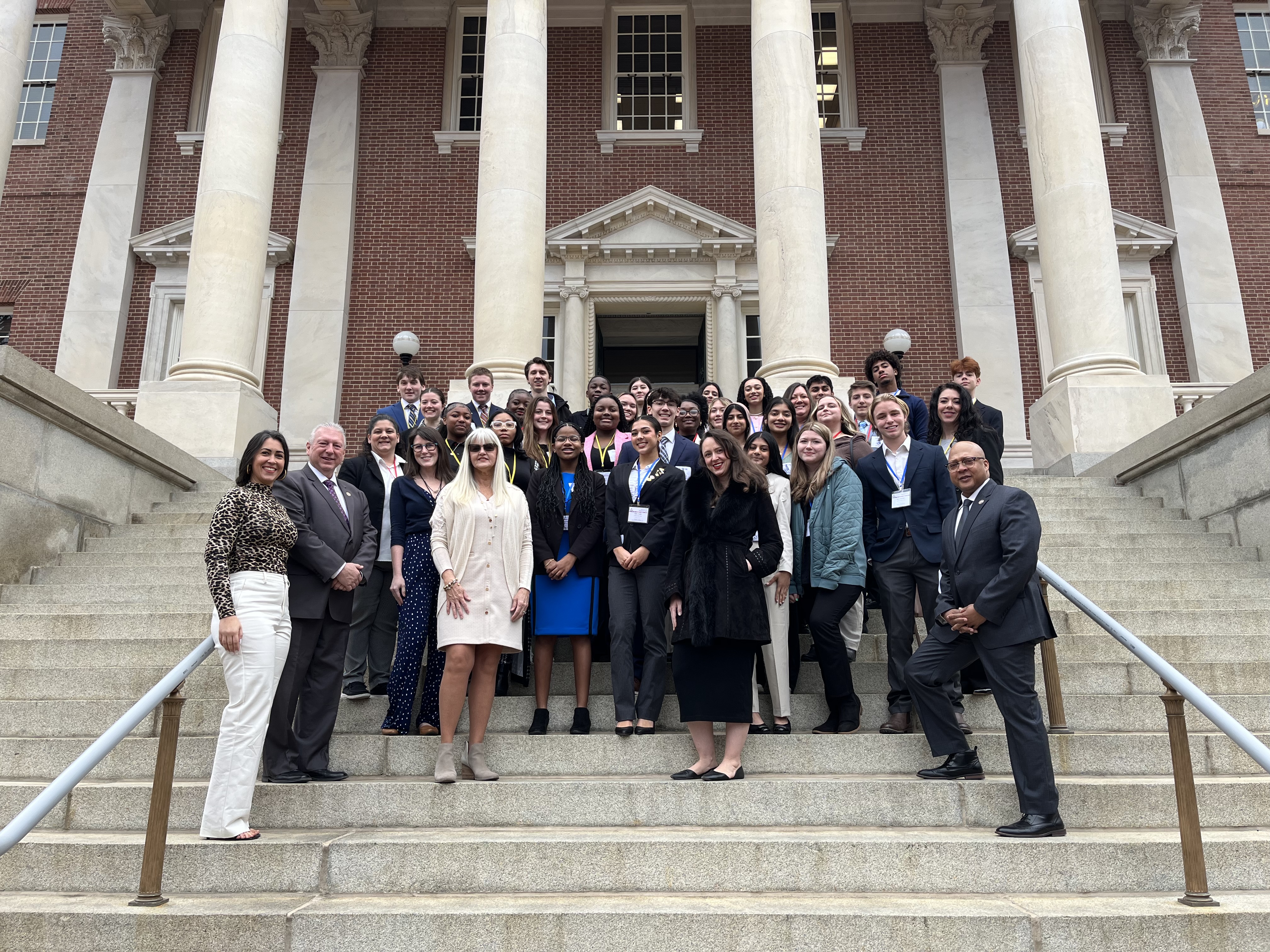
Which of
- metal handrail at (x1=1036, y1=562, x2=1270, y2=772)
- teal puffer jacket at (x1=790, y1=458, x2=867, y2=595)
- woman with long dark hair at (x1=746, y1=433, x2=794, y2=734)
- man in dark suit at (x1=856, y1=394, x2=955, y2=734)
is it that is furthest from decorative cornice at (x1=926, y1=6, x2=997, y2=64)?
metal handrail at (x1=1036, y1=562, x2=1270, y2=772)

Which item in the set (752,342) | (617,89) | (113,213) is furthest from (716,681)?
(113,213)

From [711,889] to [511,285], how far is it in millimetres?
8538

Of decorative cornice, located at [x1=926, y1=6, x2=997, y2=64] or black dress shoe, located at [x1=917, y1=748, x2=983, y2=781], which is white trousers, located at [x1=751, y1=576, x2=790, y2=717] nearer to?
black dress shoe, located at [x1=917, y1=748, x2=983, y2=781]

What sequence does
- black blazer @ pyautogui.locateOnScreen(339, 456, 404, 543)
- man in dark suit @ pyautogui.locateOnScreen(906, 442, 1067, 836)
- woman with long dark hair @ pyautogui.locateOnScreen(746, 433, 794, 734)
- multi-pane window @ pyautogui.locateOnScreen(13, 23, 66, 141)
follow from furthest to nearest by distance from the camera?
multi-pane window @ pyautogui.locateOnScreen(13, 23, 66, 141) → black blazer @ pyautogui.locateOnScreen(339, 456, 404, 543) → woman with long dark hair @ pyautogui.locateOnScreen(746, 433, 794, 734) → man in dark suit @ pyautogui.locateOnScreen(906, 442, 1067, 836)

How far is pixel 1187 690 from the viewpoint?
4.03 metres

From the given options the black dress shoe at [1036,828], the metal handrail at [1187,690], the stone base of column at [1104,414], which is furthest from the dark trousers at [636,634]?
the stone base of column at [1104,414]

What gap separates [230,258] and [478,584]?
8.27 meters

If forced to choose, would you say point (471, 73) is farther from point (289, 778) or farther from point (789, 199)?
point (289, 778)

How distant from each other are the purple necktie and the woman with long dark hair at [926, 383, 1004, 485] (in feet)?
12.9

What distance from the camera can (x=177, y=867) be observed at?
4223 mm

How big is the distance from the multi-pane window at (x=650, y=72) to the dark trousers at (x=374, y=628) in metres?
13.6

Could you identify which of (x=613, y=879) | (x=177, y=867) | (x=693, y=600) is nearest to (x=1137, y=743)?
(x=693, y=600)

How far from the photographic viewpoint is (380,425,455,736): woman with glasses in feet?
18.1

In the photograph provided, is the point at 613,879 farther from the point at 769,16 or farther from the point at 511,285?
the point at 769,16
